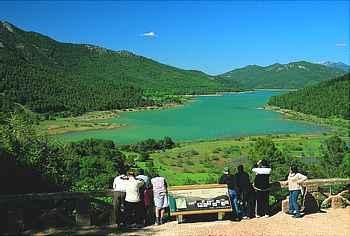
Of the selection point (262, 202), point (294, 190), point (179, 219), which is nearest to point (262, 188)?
point (262, 202)

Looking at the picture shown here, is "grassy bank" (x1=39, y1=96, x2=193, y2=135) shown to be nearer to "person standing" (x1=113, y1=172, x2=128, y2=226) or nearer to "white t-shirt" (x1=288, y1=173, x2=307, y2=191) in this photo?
"person standing" (x1=113, y1=172, x2=128, y2=226)

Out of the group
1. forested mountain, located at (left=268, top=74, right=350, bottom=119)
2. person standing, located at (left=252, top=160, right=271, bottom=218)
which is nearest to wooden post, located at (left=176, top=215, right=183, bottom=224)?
person standing, located at (left=252, top=160, right=271, bottom=218)

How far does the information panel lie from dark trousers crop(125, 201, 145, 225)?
2.13 feet

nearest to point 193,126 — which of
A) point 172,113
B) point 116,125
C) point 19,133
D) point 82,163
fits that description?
point 116,125

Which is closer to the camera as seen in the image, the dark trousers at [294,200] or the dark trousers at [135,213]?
the dark trousers at [135,213]

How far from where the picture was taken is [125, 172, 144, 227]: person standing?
1020 centimetres

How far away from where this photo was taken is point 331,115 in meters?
Result: 138

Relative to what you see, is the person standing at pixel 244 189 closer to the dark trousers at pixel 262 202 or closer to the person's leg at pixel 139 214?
the dark trousers at pixel 262 202

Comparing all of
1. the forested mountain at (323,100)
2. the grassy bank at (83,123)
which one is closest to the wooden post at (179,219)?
the grassy bank at (83,123)

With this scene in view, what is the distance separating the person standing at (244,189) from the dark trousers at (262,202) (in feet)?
0.61

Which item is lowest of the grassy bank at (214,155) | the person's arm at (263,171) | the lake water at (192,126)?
the grassy bank at (214,155)

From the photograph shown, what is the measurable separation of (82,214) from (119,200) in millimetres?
809

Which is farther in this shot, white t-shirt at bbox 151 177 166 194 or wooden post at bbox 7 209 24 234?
white t-shirt at bbox 151 177 166 194

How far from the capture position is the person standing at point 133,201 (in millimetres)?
10203
